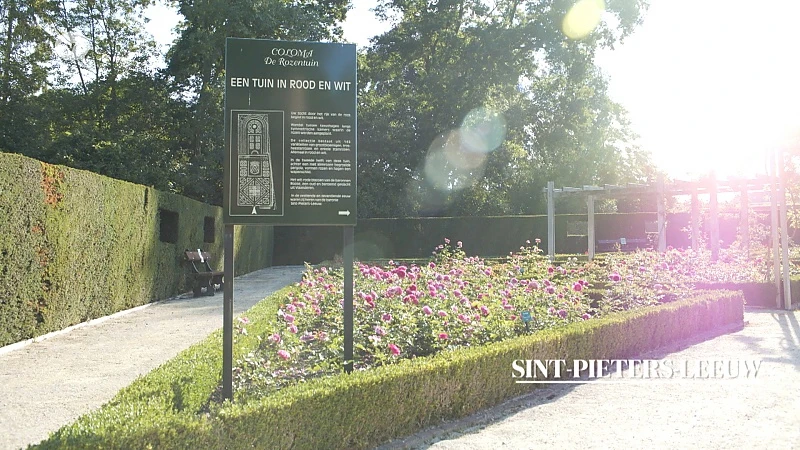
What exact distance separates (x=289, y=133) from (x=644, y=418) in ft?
10.8

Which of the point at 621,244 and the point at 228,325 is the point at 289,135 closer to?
the point at 228,325

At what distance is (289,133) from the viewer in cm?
460

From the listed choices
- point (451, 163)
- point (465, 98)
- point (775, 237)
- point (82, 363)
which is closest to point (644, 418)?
point (82, 363)

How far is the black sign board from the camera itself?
4.50m

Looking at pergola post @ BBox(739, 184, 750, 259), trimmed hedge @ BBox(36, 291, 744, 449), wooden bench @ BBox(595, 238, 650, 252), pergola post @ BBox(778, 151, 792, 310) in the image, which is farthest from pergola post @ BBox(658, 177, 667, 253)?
trimmed hedge @ BBox(36, 291, 744, 449)

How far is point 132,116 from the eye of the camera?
2553 centimetres

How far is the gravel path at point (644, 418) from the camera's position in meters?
4.21

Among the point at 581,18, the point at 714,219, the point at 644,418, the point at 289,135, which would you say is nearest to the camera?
the point at 289,135

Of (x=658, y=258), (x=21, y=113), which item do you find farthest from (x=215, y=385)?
(x=21, y=113)

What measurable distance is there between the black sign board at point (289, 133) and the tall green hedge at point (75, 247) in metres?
4.09

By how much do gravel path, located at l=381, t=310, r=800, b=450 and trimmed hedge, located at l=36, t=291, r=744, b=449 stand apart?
0.55ft

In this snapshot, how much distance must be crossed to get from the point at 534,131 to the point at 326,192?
24941mm

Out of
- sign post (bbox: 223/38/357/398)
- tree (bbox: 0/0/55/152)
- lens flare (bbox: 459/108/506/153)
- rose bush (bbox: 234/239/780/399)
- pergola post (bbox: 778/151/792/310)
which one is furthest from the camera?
lens flare (bbox: 459/108/506/153)

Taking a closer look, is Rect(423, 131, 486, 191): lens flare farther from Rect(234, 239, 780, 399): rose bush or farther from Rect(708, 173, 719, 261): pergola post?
Rect(234, 239, 780, 399): rose bush
